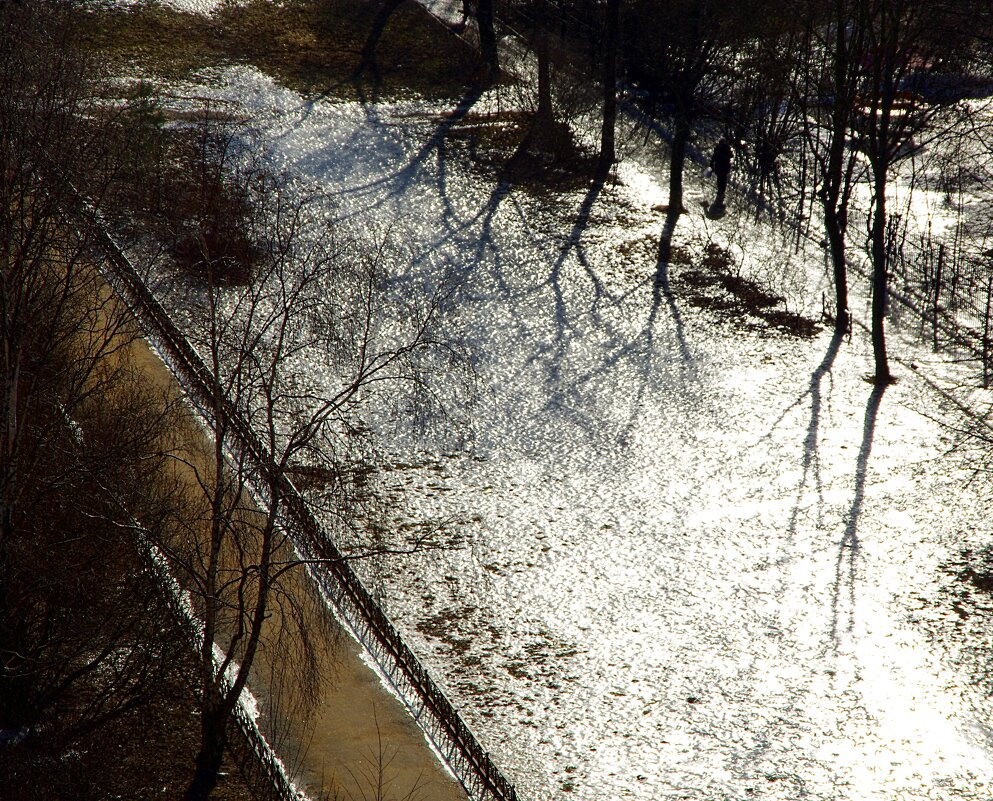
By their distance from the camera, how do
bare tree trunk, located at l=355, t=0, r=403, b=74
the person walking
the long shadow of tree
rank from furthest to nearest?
bare tree trunk, located at l=355, t=0, r=403, b=74 < the person walking < the long shadow of tree

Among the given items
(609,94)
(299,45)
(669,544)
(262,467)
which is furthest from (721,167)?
(262,467)

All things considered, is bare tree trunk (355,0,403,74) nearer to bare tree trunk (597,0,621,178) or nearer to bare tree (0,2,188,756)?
bare tree trunk (597,0,621,178)

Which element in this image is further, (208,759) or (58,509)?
(58,509)

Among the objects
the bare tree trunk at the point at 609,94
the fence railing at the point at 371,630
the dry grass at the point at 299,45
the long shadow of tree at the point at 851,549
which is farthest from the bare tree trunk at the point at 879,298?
the dry grass at the point at 299,45

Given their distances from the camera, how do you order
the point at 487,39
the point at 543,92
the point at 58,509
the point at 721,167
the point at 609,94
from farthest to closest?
the point at 487,39, the point at 543,92, the point at 609,94, the point at 721,167, the point at 58,509

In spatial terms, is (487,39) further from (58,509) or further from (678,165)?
(58,509)

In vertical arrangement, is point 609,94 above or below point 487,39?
below

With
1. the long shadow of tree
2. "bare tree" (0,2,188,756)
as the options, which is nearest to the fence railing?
"bare tree" (0,2,188,756)
